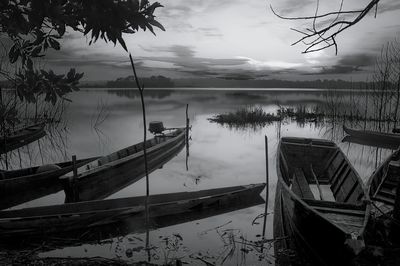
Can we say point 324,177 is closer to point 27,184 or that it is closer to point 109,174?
point 109,174

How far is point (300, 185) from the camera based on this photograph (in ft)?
32.8

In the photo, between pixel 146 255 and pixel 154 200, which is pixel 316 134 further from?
pixel 146 255

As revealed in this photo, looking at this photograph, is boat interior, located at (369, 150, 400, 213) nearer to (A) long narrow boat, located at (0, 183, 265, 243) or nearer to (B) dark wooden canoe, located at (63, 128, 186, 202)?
(A) long narrow boat, located at (0, 183, 265, 243)

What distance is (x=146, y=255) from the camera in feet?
20.9

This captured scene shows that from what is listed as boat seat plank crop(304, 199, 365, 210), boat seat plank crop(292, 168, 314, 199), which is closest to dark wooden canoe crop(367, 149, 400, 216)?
boat seat plank crop(292, 168, 314, 199)

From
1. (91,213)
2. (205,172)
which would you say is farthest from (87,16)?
(205,172)

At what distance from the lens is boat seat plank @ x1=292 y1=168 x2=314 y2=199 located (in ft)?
29.5

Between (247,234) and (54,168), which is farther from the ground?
(54,168)

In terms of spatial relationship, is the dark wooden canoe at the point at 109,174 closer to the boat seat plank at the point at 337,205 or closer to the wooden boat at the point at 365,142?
the boat seat plank at the point at 337,205

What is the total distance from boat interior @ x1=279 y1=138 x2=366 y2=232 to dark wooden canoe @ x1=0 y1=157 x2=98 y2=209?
7566 millimetres

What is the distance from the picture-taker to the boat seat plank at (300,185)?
29.5 feet

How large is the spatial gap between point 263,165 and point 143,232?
9.37 metres

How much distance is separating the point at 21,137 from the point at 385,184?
19.6m

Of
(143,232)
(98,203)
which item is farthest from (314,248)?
(98,203)
